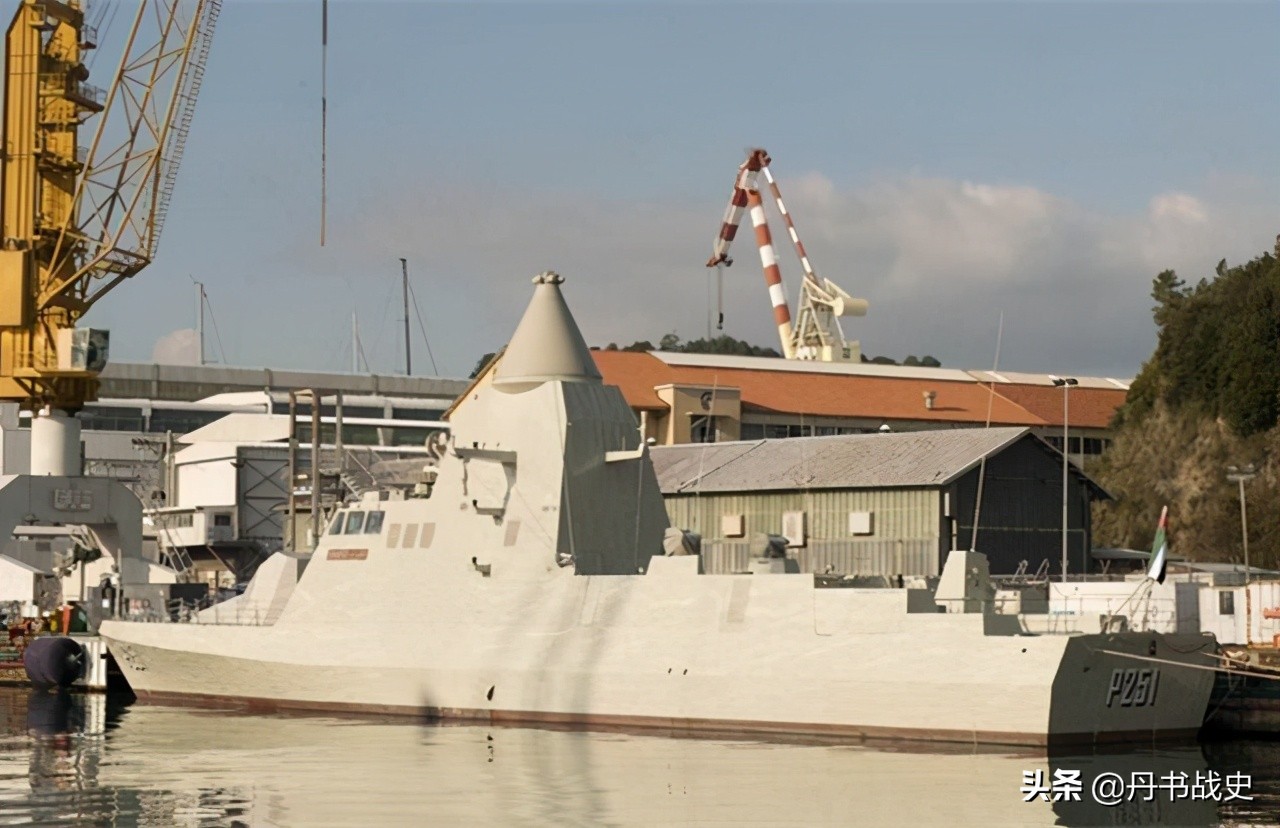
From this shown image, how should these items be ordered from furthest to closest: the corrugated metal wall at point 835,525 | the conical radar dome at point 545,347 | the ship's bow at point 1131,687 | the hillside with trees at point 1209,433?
1. the hillside with trees at point 1209,433
2. the corrugated metal wall at point 835,525
3. the conical radar dome at point 545,347
4. the ship's bow at point 1131,687

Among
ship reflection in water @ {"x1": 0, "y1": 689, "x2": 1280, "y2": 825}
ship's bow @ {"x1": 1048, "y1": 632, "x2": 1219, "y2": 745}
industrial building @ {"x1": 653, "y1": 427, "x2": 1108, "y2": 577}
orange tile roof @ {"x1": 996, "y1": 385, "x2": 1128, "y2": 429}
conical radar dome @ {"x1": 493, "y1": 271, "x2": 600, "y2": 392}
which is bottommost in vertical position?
ship reflection in water @ {"x1": 0, "y1": 689, "x2": 1280, "y2": 825}

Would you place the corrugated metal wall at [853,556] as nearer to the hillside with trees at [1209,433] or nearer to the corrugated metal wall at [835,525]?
the corrugated metal wall at [835,525]

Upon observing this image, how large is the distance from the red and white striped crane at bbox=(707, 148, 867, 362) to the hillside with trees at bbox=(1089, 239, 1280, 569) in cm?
2296

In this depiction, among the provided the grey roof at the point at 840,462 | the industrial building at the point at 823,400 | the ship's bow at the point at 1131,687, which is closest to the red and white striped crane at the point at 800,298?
the industrial building at the point at 823,400

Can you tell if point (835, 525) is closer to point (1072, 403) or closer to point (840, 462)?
point (840, 462)

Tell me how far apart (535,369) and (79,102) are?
17691mm

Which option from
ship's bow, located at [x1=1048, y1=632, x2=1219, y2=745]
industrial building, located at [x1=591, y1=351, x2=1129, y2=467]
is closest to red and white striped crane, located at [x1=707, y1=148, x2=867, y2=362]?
industrial building, located at [x1=591, y1=351, x2=1129, y2=467]

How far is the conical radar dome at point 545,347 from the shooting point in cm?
2845

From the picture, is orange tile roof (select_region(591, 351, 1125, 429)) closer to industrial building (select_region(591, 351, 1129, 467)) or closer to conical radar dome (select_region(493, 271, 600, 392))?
industrial building (select_region(591, 351, 1129, 467))

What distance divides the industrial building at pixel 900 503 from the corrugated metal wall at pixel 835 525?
2cm

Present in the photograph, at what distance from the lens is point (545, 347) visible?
93.7 ft

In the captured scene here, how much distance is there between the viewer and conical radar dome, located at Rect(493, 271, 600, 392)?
93.4ft

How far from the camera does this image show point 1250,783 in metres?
20.8

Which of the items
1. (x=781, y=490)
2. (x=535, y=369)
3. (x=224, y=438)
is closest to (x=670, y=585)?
(x=535, y=369)
